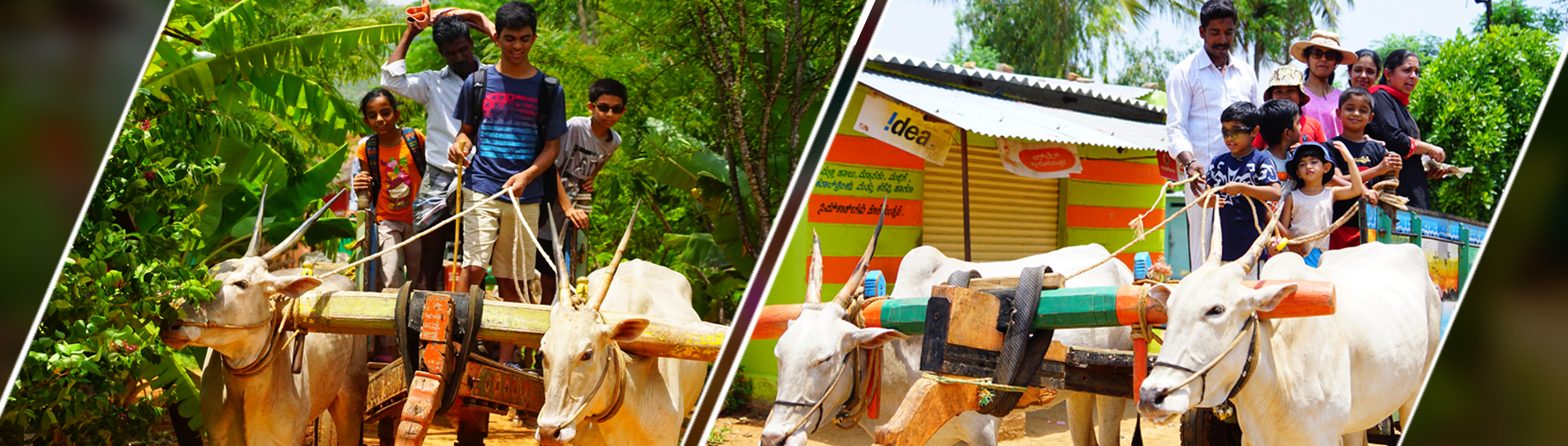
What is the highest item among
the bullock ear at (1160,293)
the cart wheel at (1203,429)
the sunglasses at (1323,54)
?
the sunglasses at (1323,54)

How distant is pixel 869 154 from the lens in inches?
298

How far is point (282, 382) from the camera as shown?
13.5 ft

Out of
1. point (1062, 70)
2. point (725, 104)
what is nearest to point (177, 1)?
point (725, 104)

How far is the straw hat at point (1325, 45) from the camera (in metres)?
5.17

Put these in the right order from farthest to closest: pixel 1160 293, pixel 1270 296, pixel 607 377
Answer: pixel 607 377 → pixel 1160 293 → pixel 1270 296

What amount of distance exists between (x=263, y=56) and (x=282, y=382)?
10.6 feet

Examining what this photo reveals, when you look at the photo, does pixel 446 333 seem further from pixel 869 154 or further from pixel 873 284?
pixel 869 154

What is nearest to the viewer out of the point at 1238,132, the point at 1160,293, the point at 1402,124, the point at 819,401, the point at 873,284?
the point at 1160,293

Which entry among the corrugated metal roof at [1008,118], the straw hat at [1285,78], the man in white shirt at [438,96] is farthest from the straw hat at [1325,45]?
the man in white shirt at [438,96]

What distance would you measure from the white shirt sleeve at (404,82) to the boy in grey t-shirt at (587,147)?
2.57 feet

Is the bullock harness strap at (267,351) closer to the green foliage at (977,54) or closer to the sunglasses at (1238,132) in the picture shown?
the sunglasses at (1238,132)

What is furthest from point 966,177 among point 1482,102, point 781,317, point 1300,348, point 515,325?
point 515,325

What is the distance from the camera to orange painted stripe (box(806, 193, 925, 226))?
732 cm

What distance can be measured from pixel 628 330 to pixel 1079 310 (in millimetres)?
1526
